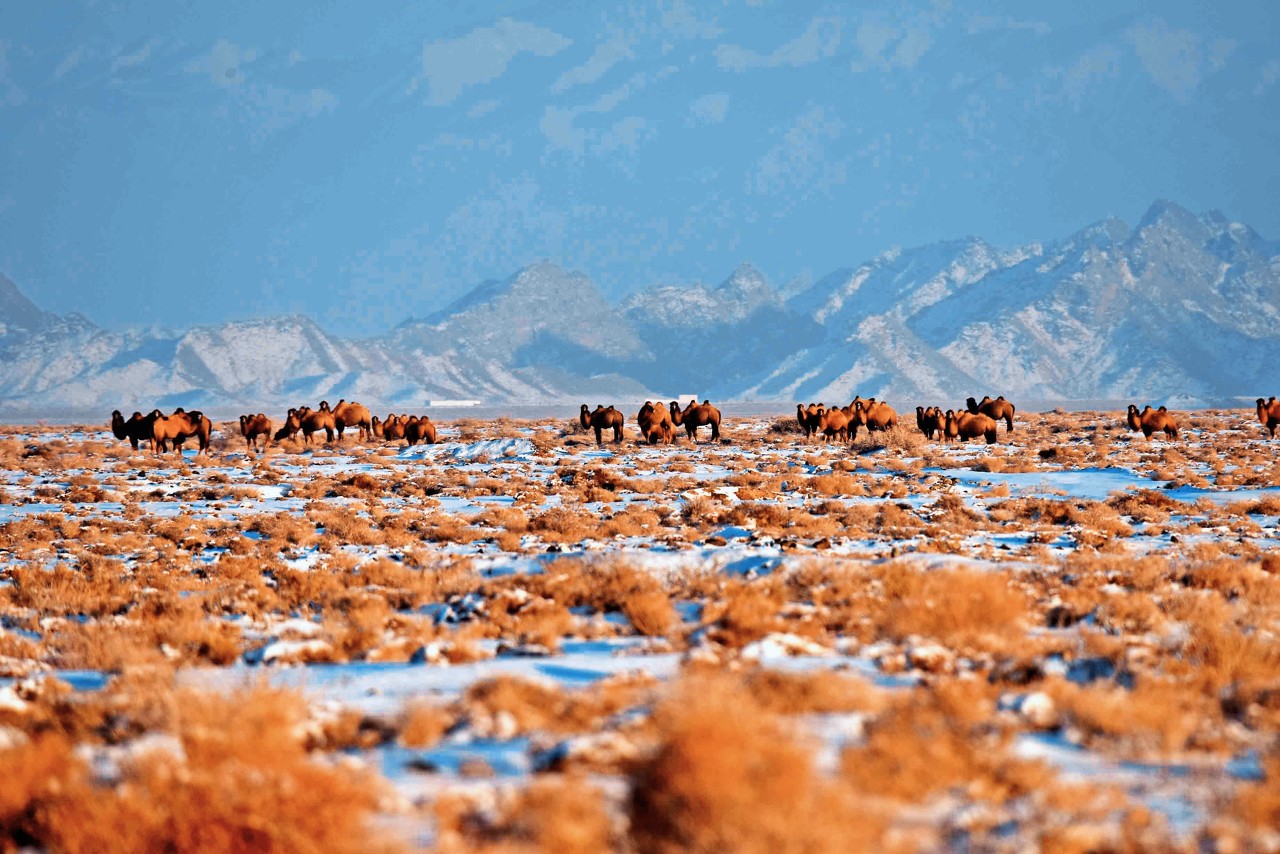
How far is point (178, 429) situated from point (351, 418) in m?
7.33

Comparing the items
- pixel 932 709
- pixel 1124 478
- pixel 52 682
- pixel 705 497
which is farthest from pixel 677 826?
pixel 1124 478

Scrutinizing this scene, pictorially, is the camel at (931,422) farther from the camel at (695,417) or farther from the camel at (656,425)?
the camel at (656,425)

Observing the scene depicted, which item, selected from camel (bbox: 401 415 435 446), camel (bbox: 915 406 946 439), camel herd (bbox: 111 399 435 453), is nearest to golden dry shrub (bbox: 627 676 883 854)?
camel (bbox: 915 406 946 439)

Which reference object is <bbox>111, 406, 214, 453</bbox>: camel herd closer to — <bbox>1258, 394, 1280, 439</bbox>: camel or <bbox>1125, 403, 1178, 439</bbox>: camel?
<bbox>1125, 403, 1178, 439</bbox>: camel

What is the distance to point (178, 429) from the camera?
40.8 m

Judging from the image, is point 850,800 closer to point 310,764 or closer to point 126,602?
point 310,764

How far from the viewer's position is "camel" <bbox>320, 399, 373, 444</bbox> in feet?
147

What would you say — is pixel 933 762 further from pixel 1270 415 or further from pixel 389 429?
pixel 389 429

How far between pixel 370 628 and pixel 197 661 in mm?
1466

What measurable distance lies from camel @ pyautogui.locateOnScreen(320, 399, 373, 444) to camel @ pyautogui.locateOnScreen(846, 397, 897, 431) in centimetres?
2043

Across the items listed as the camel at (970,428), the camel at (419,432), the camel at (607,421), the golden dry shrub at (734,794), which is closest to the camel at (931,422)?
Answer: the camel at (970,428)

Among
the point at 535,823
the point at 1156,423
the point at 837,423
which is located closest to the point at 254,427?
the point at 837,423

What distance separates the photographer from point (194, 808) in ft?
14.9

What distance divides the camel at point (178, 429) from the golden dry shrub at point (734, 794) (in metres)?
38.9
